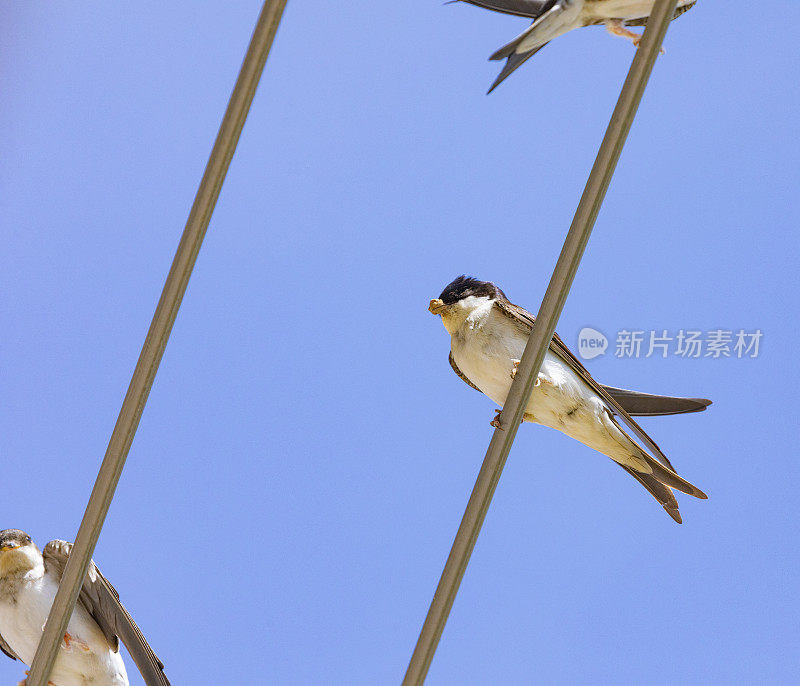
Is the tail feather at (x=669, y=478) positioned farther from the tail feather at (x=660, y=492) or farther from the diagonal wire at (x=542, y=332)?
the diagonal wire at (x=542, y=332)

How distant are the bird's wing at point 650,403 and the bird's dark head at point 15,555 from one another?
1974mm

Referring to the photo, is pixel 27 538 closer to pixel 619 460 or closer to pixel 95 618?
pixel 95 618

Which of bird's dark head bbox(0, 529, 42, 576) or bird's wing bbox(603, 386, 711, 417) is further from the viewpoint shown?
bird's dark head bbox(0, 529, 42, 576)

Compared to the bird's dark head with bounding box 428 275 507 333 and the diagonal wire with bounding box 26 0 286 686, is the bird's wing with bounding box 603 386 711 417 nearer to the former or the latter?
the bird's dark head with bounding box 428 275 507 333

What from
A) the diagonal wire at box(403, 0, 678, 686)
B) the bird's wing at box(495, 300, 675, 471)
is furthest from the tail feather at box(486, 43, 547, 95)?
the diagonal wire at box(403, 0, 678, 686)

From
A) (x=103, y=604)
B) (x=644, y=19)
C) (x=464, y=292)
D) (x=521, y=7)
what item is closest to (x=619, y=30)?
(x=644, y=19)

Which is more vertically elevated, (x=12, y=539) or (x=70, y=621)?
(x=12, y=539)

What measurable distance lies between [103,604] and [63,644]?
0.66ft

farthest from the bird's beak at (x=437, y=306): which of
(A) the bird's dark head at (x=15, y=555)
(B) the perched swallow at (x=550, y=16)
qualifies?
(A) the bird's dark head at (x=15, y=555)

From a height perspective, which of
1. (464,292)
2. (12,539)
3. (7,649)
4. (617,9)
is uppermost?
(617,9)

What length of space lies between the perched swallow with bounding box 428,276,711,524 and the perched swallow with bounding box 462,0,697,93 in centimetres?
75

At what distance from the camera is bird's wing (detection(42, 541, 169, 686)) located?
2.72m

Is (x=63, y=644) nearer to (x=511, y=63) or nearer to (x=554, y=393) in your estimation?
(x=554, y=393)

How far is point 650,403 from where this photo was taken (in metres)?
2.84
